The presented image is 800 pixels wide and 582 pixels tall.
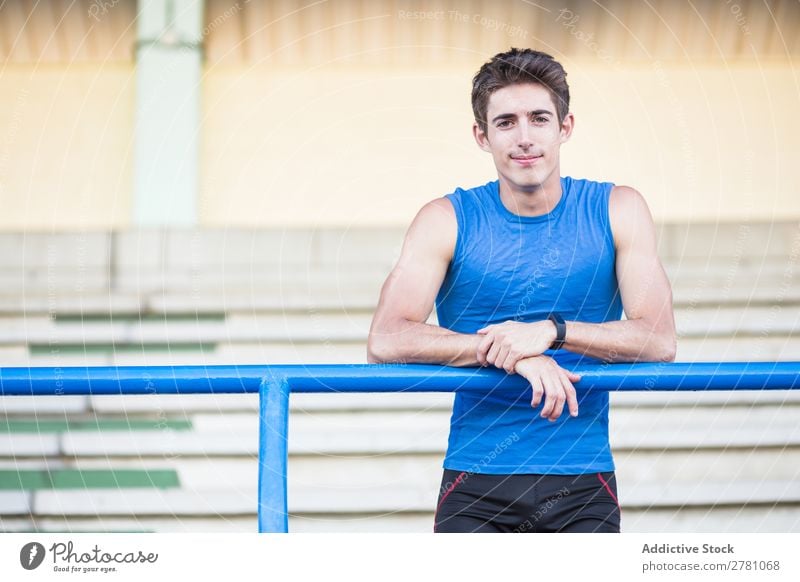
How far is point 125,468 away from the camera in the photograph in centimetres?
389

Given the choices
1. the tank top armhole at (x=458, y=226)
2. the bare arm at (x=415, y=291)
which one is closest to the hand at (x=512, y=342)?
the bare arm at (x=415, y=291)

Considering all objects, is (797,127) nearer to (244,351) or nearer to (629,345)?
(244,351)

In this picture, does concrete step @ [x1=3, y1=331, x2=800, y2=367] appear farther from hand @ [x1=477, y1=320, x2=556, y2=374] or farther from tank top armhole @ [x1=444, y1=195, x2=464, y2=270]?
hand @ [x1=477, y1=320, x2=556, y2=374]

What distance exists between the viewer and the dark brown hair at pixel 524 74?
→ 2180 mm

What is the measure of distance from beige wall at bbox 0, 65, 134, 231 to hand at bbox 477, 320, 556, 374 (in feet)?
13.9

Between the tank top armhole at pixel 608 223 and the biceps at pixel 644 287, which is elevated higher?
the tank top armhole at pixel 608 223

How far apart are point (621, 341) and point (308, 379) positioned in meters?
0.60

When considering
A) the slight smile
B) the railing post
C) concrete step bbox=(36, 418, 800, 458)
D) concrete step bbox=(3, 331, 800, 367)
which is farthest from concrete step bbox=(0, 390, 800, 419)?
the railing post

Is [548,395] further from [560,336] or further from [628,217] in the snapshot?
[628,217]

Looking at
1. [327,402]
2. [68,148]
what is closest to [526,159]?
[327,402]

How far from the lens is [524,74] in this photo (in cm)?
219

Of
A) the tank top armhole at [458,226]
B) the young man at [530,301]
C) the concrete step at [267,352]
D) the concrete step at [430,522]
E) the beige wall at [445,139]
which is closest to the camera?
the young man at [530,301]

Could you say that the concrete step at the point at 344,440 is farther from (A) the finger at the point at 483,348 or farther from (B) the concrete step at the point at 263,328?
(A) the finger at the point at 483,348

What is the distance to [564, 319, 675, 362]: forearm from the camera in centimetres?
188
